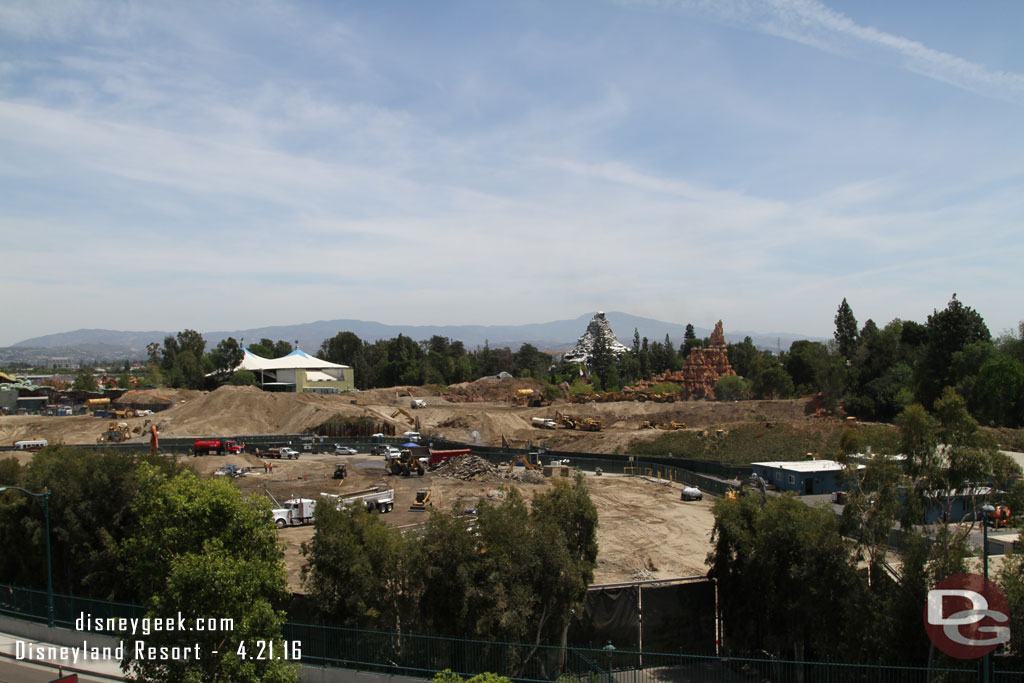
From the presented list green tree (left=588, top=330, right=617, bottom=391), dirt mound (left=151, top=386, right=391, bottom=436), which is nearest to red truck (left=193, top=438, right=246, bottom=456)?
dirt mound (left=151, top=386, right=391, bottom=436)

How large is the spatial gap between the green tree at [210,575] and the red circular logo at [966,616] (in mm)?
16482

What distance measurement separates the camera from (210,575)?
1531cm

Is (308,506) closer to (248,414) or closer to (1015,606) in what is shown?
(1015,606)

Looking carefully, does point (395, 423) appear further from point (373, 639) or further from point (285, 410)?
point (373, 639)

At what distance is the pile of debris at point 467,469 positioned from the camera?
5444cm

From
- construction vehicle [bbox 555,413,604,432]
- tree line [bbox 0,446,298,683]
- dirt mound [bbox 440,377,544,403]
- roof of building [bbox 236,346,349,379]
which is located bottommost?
construction vehicle [bbox 555,413,604,432]

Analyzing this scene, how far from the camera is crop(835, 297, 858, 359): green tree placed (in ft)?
455

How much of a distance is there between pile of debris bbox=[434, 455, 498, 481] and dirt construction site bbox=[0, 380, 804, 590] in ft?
0.37

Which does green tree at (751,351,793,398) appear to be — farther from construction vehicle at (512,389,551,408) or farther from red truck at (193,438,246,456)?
red truck at (193,438,246,456)

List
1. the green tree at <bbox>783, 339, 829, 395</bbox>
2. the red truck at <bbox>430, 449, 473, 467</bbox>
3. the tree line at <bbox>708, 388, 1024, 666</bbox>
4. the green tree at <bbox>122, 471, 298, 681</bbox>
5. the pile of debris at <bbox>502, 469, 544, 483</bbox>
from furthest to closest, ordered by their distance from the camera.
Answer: the green tree at <bbox>783, 339, 829, 395</bbox>
the red truck at <bbox>430, 449, 473, 467</bbox>
the pile of debris at <bbox>502, 469, 544, 483</bbox>
the tree line at <bbox>708, 388, 1024, 666</bbox>
the green tree at <bbox>122, 471, 298, 681</bbox>

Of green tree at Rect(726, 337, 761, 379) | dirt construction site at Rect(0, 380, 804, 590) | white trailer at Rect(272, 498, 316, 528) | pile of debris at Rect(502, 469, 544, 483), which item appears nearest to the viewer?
dirt construction site at Rect(0, 380, 804, 590)

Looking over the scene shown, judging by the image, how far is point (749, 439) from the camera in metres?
64.6

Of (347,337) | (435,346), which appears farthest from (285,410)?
(435,346)

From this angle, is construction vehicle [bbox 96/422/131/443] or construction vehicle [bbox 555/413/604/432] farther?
construction vehicle [bbox 555/413/604/432]
